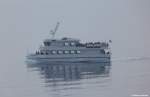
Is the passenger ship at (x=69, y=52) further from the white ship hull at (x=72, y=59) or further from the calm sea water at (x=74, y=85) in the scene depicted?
the calm sea water at (x=74, y=85)

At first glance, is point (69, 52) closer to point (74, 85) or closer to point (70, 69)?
point (70, 69)

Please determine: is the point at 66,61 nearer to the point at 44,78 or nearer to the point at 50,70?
the point at 50,70

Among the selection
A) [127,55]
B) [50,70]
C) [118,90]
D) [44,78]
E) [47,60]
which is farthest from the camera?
[127,55]

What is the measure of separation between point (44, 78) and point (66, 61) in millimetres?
6136

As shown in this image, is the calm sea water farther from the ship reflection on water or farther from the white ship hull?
the white ship hull

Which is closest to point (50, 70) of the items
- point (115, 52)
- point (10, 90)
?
point (10, 90)

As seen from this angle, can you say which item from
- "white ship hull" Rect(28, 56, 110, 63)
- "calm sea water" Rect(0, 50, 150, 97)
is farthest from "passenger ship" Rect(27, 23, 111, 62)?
"calm sea water" Rect(0, 50, 150, 97)

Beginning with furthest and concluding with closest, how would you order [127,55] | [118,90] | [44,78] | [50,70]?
[127,55], [50,70], [44,78], [118,90]

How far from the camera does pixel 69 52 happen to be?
2378 cm

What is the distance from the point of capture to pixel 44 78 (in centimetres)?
1755

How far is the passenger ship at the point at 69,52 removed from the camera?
23.5 metres

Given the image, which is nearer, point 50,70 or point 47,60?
point 50,70

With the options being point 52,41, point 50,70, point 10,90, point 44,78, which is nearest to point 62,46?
point 52,41

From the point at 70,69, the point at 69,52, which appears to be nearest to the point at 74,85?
the point at 70,69
